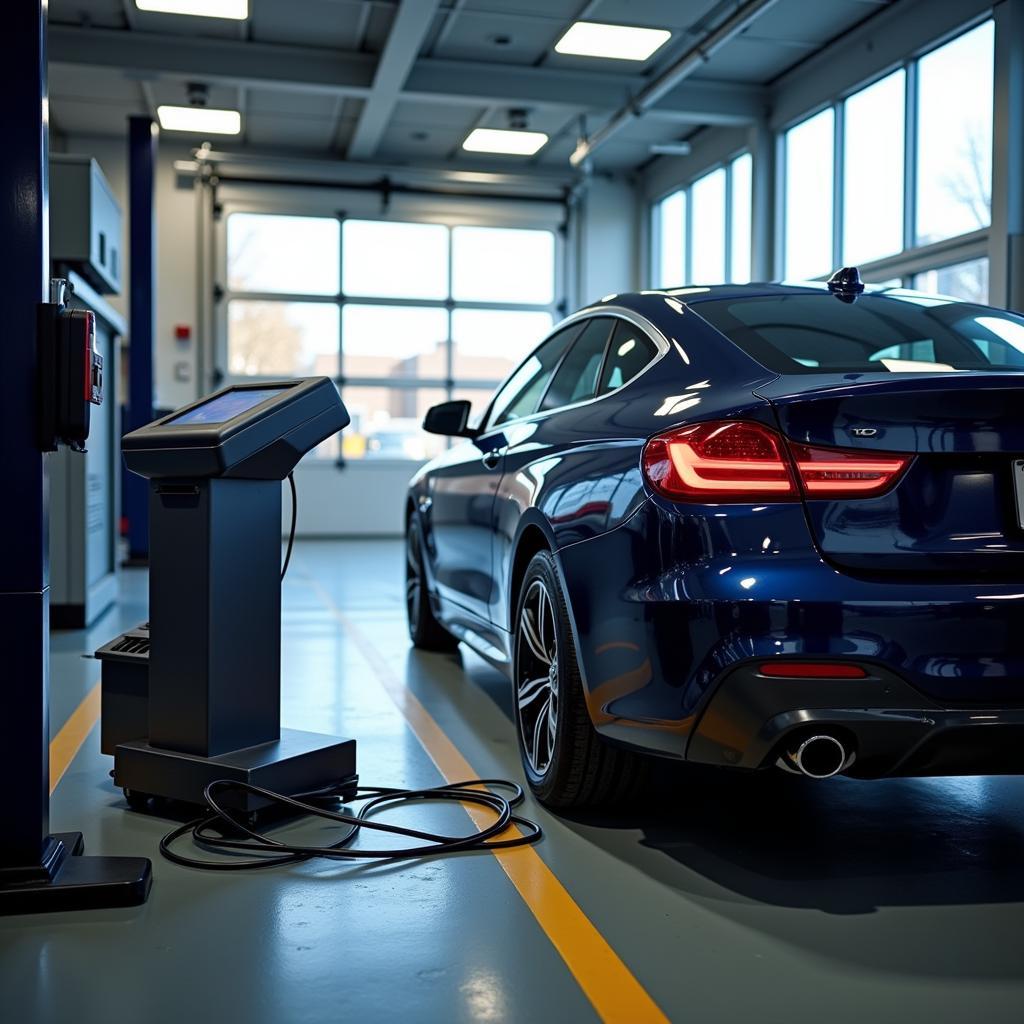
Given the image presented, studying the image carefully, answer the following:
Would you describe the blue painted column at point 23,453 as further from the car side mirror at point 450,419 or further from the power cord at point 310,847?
the car side mirror at point 450,419

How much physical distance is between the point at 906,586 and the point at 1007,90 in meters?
8.05

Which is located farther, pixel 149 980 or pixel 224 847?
pixel 224 847

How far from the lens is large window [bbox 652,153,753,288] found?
13.8 meters

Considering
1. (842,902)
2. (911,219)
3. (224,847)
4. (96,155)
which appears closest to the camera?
(842,902)

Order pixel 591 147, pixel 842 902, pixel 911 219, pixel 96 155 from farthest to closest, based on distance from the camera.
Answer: pixel 96 155
pixel 591 147
pixel 911 219
pixel 842 902

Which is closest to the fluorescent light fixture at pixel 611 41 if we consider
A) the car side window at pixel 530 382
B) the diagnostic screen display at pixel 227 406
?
the car side window at pixel 530 382

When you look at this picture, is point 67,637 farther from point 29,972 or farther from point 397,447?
point 397,447

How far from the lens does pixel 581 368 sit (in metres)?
3.67

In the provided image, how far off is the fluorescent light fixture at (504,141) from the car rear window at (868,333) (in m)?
11.5

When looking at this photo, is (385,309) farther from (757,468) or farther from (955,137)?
(757,468)

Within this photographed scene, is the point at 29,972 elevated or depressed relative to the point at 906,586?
depressed

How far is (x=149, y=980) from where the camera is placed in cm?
214

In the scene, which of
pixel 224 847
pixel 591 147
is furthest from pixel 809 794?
pixel 591 147

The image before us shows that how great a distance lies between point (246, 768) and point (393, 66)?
9.83 m
